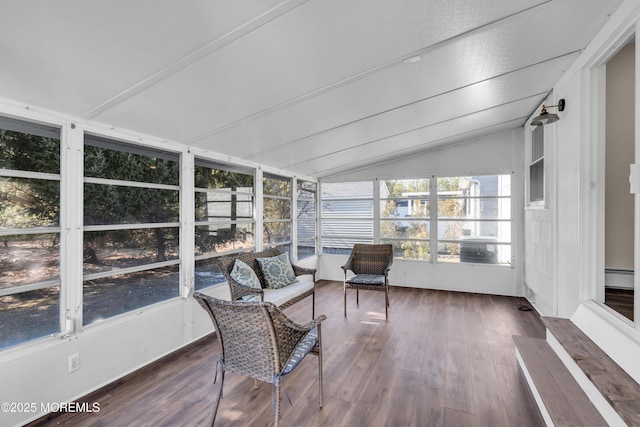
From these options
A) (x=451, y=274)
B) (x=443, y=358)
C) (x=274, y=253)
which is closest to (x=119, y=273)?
(x=274, y=253)

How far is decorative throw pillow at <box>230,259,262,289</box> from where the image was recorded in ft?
10.5

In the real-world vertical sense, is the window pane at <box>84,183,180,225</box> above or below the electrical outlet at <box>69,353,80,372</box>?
above

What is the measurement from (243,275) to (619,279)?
→ 4.16 metres

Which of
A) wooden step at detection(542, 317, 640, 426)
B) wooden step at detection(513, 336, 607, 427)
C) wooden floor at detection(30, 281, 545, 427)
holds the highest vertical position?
wooden step at detection(542, 317, 640, 426)

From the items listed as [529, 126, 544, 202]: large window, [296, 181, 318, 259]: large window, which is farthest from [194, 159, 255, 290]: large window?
[529, 126, 544, 202]: large window

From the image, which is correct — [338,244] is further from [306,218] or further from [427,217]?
[427,217]

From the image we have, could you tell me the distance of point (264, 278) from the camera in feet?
12.1

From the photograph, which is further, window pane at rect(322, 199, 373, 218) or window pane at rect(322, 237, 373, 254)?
window pane at rect(322, 237, 373, 254)

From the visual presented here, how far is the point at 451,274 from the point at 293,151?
3.64 m

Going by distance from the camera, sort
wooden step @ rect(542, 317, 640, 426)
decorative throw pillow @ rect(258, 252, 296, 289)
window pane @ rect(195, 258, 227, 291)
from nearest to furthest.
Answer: wooden step @ rect(542, 317, 640, 426), window pane @ rect(195, 258, 227, 291), decorative throw pillow @ rect(258, 252, 296, 289)

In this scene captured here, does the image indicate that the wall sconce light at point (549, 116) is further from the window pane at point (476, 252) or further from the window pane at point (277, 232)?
the window pane at point (277, 232)

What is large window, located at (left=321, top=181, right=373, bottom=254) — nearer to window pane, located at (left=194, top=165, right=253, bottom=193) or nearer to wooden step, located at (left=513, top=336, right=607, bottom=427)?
window pane, located at (left=194, top=165, right=253, bottom=193)

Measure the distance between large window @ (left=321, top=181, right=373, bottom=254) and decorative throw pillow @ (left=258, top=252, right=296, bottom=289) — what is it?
95.8 inches

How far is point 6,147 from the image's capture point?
75.4 inches
